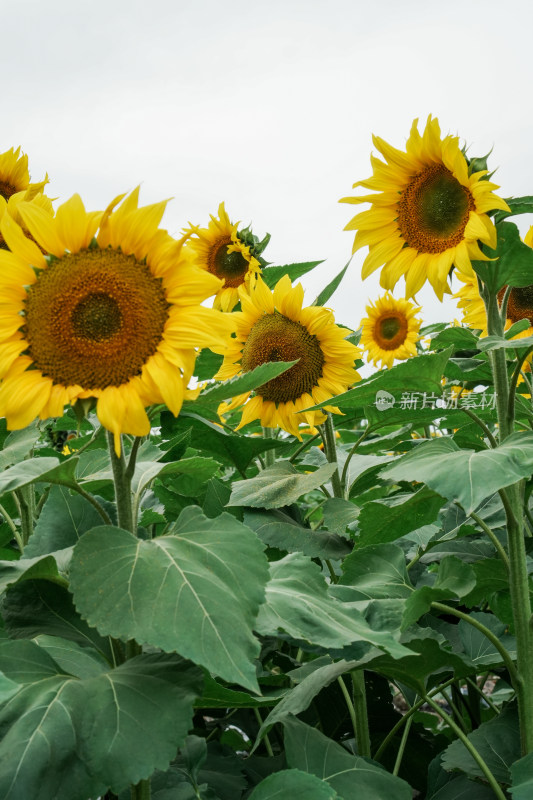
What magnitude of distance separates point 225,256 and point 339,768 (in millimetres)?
1982

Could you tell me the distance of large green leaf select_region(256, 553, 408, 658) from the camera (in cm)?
122

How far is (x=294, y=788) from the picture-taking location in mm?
1296

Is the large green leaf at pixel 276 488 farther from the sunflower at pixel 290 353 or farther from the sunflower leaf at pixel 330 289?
the sunflower leaf at pixel 330 289

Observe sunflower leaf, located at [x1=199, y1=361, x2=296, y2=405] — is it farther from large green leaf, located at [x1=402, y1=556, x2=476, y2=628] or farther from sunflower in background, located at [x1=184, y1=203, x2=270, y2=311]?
sunflower in background, located at [x1=184, y1=203, x2=270, y2=311]

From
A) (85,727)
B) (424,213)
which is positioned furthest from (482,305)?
(85,727)

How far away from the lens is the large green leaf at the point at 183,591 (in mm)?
1067

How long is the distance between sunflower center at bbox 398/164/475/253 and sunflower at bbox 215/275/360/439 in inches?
12.3

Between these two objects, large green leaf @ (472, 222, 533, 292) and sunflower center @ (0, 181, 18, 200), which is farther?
sunflower center @ (0, 181, 18, 200)

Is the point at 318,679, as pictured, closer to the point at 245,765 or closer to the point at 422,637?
the point at 422,637

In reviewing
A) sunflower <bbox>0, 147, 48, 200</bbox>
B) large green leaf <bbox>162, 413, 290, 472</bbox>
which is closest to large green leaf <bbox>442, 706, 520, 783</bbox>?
large green leaf <bbox>162, 413, 290, 472</bbox>

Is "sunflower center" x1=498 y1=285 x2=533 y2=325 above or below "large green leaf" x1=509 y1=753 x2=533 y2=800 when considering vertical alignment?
above

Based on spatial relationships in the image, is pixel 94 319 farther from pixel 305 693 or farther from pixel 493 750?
pixel 493 750

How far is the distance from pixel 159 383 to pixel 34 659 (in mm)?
455

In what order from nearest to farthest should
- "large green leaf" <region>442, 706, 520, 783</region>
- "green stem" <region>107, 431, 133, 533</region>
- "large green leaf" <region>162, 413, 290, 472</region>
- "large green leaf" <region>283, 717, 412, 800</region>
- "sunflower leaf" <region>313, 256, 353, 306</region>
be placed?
1. "green stem" <region>107, 431, 133, 533</region>
2. "large green leaf" <region>283, 717, 412, 800</region>
3. "large green leaf" <region>442, 706, 520, 783</region>
4. "large green leaf" <region>162, 413, 290, 472</region>
5. "sunflower leaf" <region>313, 256, 353, 306</region>
